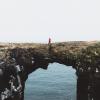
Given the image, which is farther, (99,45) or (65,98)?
(65,98)

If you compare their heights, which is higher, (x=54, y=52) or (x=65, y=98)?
(x=54, y=52)

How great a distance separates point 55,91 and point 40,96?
35.0ft

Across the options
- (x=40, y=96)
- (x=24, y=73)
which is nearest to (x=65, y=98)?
(x=40, y=96)

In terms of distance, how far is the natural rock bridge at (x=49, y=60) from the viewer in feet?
136

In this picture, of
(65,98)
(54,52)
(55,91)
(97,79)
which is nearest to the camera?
(97,79)

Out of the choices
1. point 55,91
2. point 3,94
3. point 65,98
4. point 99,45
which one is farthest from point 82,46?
point 55,91

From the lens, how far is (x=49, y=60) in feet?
144

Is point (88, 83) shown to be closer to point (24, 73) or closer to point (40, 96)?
point (24, 73)

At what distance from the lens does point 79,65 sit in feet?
139

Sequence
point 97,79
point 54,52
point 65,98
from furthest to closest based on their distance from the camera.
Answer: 1. point 65,98
2. point 54,52
3. point 97,79

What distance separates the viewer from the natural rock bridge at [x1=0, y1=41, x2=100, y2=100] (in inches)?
1635

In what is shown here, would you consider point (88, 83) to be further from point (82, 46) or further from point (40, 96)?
point (40, 96)

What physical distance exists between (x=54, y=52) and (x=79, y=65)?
3752mm

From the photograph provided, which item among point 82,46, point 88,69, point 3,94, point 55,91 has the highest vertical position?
point 82,46
